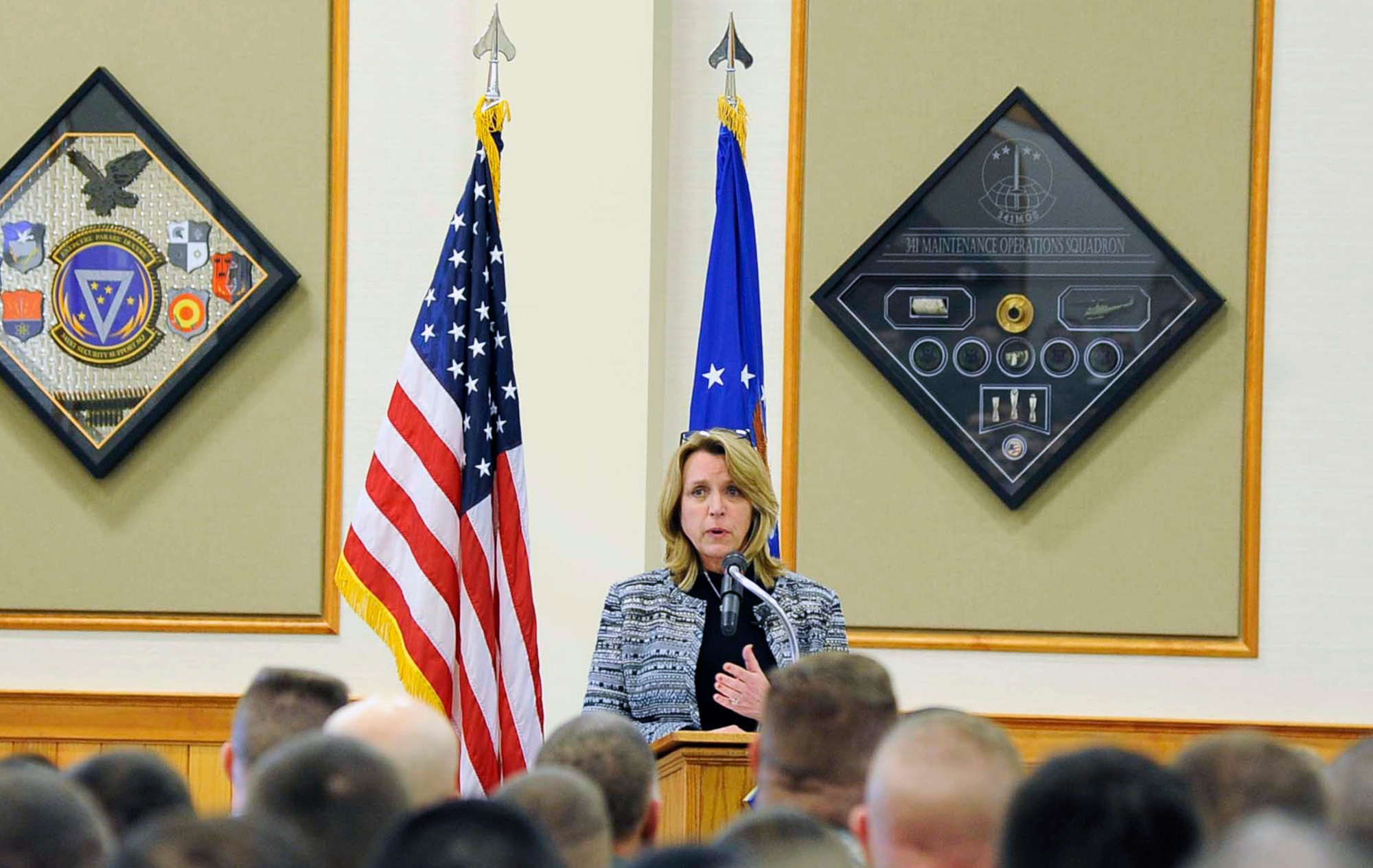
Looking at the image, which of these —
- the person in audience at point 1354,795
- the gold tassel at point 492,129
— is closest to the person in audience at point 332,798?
the person in audience at point 1354,795

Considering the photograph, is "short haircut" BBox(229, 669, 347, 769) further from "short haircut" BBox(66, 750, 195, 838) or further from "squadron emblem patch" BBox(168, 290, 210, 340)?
"squadron emblem patch" BBox(168, 290, 210, 340)

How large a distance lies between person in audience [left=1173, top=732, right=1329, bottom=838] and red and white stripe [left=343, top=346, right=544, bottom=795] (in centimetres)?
290

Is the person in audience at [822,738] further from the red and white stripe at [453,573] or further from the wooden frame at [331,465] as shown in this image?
the wooden frame at [331,465]

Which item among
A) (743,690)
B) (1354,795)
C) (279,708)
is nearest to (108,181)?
(743,690)

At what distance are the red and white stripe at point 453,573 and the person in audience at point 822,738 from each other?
2302 millimetres

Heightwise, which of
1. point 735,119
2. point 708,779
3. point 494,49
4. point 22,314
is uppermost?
point 494,49

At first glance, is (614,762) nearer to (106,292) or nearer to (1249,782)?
(1249,782)

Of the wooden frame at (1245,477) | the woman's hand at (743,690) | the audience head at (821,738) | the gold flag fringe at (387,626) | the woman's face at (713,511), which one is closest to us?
the audience head at (821,738)

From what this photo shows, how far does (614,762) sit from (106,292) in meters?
4.13

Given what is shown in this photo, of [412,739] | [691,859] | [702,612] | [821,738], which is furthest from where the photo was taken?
[702,612]

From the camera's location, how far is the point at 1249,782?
1934 mm

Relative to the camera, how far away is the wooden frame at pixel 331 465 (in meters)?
5.70

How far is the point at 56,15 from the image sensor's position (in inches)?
229

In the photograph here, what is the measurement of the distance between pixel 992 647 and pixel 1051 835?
3967 millimetres
